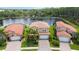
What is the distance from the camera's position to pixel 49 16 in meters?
3.78

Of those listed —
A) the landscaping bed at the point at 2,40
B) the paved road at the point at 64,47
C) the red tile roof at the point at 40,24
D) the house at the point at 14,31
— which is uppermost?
the red tile roof at the point at 40,24

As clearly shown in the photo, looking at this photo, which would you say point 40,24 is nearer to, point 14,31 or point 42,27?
point 42,27

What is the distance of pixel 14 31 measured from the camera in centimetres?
380

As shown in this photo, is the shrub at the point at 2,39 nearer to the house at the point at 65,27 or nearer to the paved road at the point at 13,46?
the paved road at the point at 13,46

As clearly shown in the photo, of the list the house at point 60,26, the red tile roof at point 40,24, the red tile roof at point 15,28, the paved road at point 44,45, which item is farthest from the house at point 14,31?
the house at point 60,26

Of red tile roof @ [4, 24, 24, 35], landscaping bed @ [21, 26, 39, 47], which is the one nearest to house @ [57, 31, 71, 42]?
landscaping bed @ [21, 26, 39, 47]

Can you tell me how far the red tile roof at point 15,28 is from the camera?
3.79 m

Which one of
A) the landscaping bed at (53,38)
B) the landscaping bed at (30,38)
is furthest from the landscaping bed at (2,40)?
the landscaping bed at (53,38)

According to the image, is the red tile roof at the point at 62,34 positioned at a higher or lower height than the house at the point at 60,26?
lower

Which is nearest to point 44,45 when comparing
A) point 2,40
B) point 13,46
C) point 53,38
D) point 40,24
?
point 53,38

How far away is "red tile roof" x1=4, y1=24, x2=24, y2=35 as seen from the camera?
379cm
